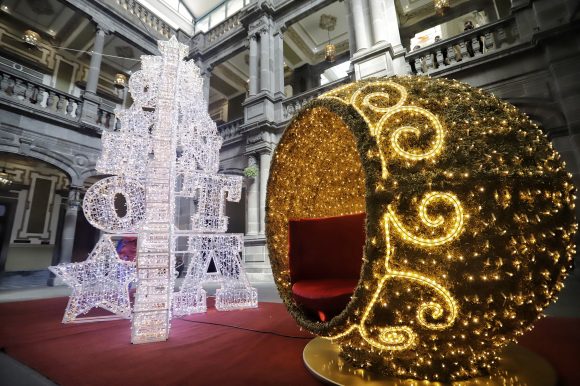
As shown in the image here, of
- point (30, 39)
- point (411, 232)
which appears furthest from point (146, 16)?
point (411, 232)

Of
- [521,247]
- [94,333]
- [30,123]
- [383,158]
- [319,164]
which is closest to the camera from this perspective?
[521,247]

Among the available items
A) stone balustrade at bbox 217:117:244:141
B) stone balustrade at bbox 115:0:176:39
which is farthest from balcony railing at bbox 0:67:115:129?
stone balustrade at bbox 115:0:176:39

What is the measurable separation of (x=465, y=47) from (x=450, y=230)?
21.4 feet

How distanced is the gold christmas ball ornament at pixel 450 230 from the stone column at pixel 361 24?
20.7 feet

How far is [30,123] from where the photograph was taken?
25.0 feet

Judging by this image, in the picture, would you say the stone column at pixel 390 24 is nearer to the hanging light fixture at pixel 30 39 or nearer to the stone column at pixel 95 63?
the stone column at pixel 95 63

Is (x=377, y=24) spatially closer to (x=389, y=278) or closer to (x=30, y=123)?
(x=389, y=278)

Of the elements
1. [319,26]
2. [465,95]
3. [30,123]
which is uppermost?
[319,26]

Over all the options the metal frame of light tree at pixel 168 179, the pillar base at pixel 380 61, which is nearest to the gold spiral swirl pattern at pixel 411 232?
the metal frame of light tree at pixel 168 179

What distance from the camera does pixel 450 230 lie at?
1233 millimetres

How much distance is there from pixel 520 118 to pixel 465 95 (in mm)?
339

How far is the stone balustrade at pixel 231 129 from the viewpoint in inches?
377

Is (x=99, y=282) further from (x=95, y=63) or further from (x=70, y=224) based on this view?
(x=95, y=63)

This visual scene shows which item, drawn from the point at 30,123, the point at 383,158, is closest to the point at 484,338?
the point at 383,158
